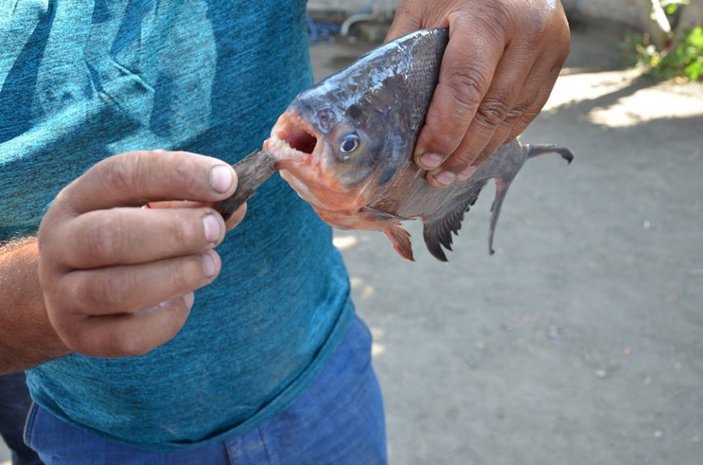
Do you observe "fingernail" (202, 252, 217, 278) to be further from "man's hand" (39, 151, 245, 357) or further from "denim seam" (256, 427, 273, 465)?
"denim seam" (256, 427, 273, 465)

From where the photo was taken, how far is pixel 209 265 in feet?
4.13

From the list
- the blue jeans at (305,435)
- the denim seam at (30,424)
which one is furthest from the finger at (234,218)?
the denim seam at (30,424)

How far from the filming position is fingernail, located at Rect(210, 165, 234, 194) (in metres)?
1.21

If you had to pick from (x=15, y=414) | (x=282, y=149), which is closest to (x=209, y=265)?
(x=282, y=149)

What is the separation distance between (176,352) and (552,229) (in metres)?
4.18

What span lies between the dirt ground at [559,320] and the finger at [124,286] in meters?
3.11

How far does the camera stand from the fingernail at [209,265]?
1256 mm

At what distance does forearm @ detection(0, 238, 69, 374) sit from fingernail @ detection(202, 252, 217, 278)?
0.37 metres

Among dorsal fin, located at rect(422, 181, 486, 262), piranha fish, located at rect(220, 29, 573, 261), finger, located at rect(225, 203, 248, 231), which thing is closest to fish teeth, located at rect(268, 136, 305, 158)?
piranha fish, located at rect(220, 29, 573, 261)

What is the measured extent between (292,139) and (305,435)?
100cm

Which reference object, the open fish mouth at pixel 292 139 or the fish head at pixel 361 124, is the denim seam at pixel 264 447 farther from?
the open fish mouth at pixel 292 139

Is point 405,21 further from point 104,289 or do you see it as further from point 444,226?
point 104,289

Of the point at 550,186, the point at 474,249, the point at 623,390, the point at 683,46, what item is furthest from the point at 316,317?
the point at 683,46

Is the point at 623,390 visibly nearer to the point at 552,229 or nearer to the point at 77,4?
the point at 552,229
